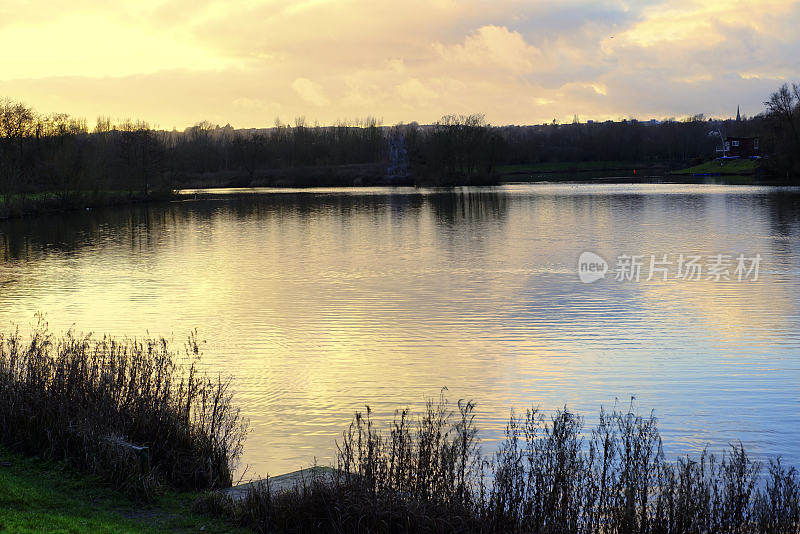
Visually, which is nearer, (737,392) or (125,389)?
(125,389)

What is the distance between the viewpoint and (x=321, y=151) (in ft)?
387

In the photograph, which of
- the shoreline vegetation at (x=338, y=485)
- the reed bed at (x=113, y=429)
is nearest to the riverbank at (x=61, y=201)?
the reed bed at (x=113, y=429)

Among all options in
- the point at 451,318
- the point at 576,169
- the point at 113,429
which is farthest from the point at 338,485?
the point at 576,169

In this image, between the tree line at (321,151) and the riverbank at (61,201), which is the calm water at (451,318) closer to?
the riverbank at (61,201)

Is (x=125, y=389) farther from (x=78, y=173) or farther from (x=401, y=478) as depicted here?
(x=78, y=173)

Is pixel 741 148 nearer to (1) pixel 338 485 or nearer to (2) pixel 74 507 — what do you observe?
(1) pixel 338 485

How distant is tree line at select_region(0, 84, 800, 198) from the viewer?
5674 centimetres

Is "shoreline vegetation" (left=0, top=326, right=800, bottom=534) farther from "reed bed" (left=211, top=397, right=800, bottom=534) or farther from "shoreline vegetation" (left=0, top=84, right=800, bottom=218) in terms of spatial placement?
"shoreline vegetation" (left=0, top=84, right=800, bottom=218)

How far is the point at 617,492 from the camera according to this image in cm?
609

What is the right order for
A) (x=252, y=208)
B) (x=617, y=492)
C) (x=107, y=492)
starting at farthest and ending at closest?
(x=252, y=208) → (x=107, y=492) → (x=617, y=492)

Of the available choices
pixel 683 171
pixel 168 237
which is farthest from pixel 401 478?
pixel 683 171

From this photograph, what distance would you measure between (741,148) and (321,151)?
6289cm

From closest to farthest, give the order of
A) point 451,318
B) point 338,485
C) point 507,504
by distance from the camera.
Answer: point 338,485 < point 507,504 < point 451,318

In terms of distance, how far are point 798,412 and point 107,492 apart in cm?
803
